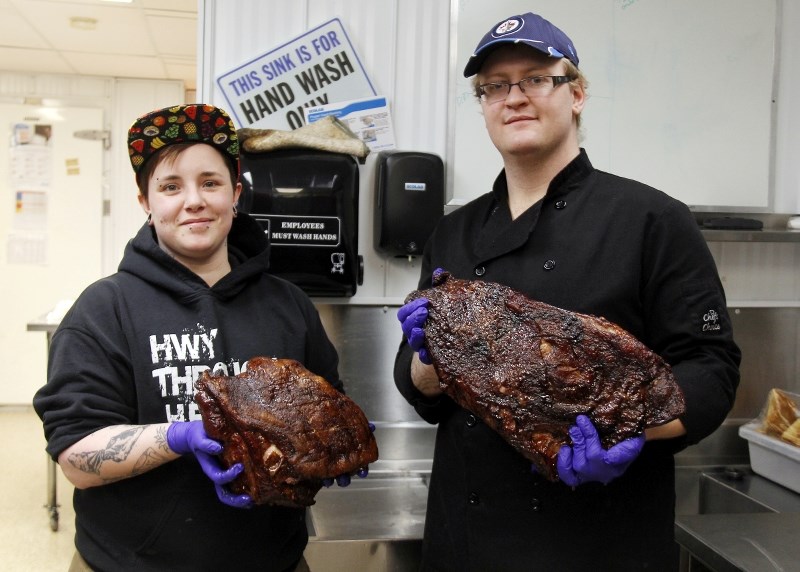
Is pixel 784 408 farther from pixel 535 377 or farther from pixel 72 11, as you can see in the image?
pixel 72 11

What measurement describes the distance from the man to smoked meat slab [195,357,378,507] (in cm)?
22

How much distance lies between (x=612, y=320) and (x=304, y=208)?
120 centimetres

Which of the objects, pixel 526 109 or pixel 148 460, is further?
pixel 526 109

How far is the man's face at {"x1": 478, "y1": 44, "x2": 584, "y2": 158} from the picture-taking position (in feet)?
4.09

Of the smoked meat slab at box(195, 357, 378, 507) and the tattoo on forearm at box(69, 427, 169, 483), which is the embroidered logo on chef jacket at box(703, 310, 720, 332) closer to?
the smoked meat slab at box(195, 357, 378, 507)

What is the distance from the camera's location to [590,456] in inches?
38.8

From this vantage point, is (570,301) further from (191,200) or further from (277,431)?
(191,200)

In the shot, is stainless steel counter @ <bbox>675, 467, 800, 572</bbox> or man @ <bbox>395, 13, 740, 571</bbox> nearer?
man @ <bbox>395, 13, 740, 571</bbox>

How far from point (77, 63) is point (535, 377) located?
5188 mm

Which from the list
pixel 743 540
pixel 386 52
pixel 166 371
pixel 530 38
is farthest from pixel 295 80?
pixel 743 540

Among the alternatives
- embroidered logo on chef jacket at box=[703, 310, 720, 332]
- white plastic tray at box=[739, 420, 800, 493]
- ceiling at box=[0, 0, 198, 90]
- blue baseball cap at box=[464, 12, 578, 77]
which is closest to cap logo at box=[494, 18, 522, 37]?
blue baseball cap at box=[464, 12, 578, 77]

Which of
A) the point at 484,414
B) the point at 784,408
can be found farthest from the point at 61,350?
the point at 784,408

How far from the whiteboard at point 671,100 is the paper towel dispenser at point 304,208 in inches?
17.2

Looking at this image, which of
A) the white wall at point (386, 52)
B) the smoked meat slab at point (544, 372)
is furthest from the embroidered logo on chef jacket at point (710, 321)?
the white wall at point (386, 52)
